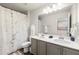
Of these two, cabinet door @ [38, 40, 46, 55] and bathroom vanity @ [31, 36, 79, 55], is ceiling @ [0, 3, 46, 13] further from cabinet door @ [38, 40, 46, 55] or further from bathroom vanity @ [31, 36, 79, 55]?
cabinet door @ [38, 40, 46, 55]

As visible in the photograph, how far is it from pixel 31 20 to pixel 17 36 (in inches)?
30.6

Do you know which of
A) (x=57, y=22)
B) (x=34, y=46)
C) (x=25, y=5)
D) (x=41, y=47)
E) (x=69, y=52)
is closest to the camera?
(x=69, y=52)

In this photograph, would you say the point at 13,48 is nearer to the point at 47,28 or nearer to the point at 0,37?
the point at 0,37

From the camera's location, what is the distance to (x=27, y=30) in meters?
1.79

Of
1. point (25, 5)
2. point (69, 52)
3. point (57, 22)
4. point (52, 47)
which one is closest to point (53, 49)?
point (52, 47)

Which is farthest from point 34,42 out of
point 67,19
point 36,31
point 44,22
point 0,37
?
point 67,19

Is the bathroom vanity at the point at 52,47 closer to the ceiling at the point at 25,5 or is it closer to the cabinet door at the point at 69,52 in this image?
the cabinet door at the point at 69,52

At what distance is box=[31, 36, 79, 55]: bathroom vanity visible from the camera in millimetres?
1121

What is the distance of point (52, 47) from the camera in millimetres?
1460

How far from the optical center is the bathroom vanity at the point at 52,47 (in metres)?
1.12

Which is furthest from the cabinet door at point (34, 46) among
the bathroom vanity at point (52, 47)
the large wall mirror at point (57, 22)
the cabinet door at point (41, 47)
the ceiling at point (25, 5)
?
the ceiling at point (25, 5)

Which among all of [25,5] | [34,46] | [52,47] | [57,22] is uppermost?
[25,5]

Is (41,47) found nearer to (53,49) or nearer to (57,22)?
(53,49)

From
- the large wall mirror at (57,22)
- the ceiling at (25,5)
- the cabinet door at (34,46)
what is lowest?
the cabinet door at (34,46)
